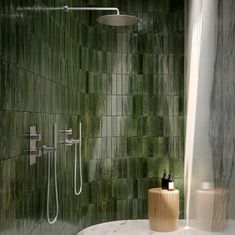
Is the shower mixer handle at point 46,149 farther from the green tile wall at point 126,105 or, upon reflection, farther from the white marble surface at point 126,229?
the white marble surface at point 126,229

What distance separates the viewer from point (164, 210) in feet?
10.4

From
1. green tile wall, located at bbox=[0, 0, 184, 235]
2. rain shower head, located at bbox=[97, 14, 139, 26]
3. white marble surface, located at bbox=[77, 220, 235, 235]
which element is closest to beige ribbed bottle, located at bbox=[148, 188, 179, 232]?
white marble surface, located at bbox=[77, 220, 235, 235]

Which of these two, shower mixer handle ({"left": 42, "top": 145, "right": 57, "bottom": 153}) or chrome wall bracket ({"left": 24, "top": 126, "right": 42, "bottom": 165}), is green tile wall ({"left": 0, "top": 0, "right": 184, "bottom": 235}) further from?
chrome wall bracket ({"left": 24, "top": 126, "right": 42, "bottom": 165})

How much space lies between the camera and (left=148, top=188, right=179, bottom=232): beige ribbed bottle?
318 centimetres

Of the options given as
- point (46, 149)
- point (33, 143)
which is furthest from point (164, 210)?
point (33, 143)

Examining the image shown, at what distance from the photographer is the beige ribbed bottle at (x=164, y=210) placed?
3.18 m

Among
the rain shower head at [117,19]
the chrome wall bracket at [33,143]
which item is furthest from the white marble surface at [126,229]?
the rain shower head at [117,19]

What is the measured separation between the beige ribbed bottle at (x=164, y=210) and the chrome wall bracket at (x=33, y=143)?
142 centimetres

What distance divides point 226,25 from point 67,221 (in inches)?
84.3

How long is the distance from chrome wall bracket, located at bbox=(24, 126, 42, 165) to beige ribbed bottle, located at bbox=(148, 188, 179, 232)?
1.42m

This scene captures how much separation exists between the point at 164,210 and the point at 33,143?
60.9 inches

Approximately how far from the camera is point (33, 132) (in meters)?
2.04

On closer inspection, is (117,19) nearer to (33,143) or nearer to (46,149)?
(46,149)

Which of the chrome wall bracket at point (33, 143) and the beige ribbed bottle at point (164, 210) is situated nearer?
the chrome wall bracket at point (33, 143)
